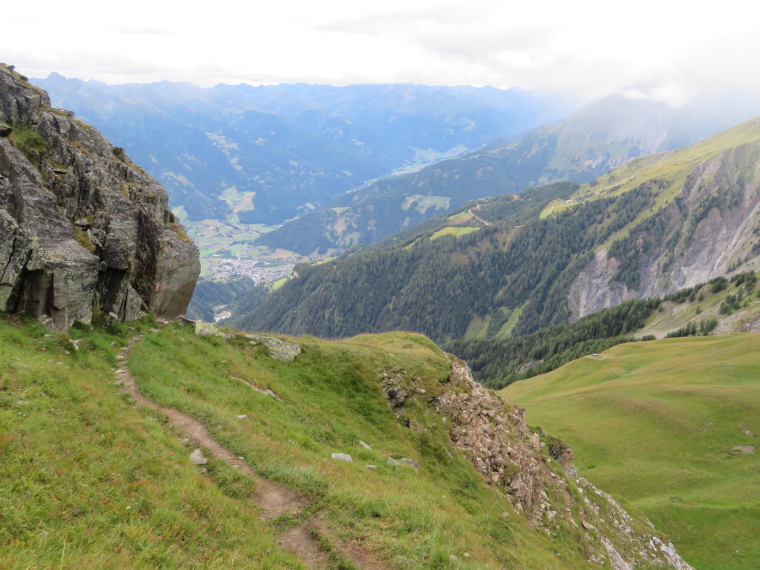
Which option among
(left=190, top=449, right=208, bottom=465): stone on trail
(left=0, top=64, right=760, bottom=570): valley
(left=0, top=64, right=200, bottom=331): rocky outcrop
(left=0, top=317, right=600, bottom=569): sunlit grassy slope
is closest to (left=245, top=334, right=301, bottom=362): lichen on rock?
(left=0, top=64, right=760, bottom=570): valley

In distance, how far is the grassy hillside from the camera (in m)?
9.20

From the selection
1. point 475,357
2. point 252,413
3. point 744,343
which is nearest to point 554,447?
point 252,413

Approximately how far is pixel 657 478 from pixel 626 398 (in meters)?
19.0

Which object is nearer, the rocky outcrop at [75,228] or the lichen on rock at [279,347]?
the rocky outcrop at [75,228]

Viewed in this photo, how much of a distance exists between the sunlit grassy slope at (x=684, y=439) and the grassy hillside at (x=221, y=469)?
57.5 ft

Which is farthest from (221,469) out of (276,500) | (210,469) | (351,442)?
(351,442)

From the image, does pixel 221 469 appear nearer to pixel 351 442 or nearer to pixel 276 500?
pixel 276 500

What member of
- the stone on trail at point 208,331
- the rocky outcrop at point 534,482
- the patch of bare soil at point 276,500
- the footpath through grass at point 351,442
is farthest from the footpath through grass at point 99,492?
the rocky outcrop at point 534,482

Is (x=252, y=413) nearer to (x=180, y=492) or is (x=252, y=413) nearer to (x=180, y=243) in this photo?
(x=180, y=492)

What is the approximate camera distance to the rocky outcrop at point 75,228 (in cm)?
1994

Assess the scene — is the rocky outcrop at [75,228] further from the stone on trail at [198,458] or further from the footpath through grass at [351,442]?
the stone on trail at [198,458]

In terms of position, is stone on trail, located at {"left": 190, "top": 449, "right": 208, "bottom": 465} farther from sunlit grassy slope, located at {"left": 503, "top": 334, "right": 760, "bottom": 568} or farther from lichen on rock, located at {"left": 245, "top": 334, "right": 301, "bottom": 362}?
sunlit grassy slope, located at {"left": 503, "top": 334, "right": 760, "bottom": 568}

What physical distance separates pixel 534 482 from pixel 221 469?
73.7ft

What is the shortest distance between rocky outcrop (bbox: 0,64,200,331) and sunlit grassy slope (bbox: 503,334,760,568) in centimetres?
4937
